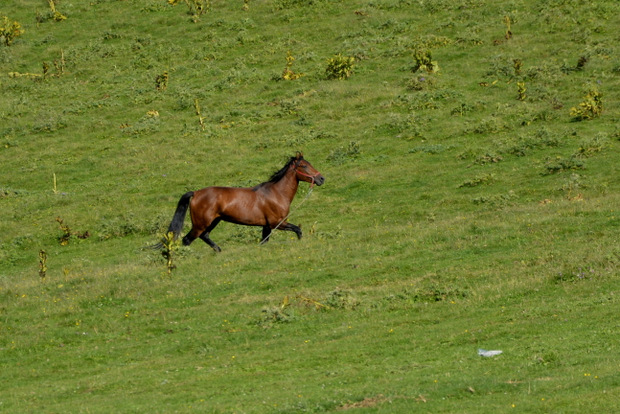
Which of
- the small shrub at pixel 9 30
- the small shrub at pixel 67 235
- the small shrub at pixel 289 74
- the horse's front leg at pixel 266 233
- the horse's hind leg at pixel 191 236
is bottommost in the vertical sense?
the small shrub at pixel 67 235

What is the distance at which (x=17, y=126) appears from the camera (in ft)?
162

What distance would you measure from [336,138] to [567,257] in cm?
2256

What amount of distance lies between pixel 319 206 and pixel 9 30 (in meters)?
41.3

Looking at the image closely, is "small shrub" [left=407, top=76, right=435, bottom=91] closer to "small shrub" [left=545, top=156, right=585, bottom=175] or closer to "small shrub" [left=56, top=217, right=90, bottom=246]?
"small shrub" [left=545, top=156, right=585, bottom=175]

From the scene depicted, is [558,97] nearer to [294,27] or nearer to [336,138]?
[336,138]

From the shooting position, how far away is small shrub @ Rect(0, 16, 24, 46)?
64.5 m

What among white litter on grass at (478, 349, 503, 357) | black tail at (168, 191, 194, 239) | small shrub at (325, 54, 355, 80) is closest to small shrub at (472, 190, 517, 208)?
black tail at (168, 191, 194, 239)

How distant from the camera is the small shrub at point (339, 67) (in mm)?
49844

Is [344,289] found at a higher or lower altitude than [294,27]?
lower

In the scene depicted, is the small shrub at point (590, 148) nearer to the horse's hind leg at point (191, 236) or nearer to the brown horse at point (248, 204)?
the brown horse at point (248, 204)

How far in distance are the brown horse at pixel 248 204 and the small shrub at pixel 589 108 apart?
1747cm

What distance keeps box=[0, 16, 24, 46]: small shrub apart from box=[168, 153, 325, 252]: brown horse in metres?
44.6

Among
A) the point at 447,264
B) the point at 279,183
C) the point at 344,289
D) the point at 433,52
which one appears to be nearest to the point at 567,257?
the point at 447,264

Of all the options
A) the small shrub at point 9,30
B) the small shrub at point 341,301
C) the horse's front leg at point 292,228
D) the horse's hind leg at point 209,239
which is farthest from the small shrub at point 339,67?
the small shrub at point 341,301
